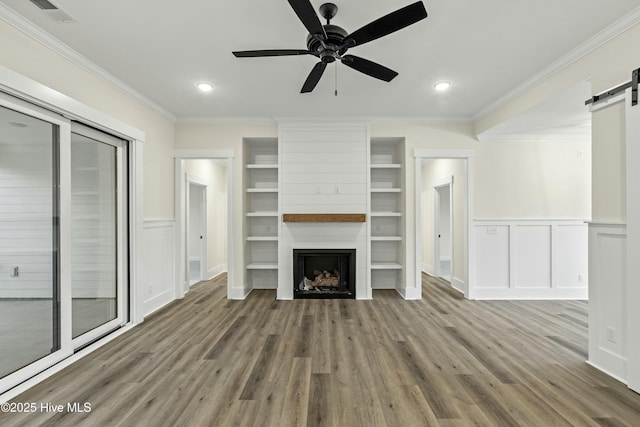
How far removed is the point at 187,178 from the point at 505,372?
489 cm

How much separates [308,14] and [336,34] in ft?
1.36

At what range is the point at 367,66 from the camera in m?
2.39

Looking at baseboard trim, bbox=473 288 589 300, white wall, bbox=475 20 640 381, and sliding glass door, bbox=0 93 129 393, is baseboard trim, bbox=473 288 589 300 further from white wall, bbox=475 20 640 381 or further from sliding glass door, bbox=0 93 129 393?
sliding glass door, bbox=0 93 129 393

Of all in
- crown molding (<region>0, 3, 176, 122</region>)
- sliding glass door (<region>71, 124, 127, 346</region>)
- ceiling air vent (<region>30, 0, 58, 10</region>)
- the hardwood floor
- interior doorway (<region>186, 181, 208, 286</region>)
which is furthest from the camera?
interior doorway (<region>186, 181, 208, 286</region>)

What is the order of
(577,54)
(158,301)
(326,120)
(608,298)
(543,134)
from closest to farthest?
(608,298), (577,54), (158,301), (543,134), (326,120)

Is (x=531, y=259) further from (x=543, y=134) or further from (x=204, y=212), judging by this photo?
(x=204, y=212)

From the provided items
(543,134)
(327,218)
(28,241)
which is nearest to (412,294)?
(327,218)

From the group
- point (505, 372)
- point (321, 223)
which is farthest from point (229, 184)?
point (505, 372)

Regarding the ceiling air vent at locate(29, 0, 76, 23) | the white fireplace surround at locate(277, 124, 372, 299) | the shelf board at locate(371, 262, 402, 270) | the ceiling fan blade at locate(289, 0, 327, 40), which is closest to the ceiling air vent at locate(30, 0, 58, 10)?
the ceiling air vent at locate(29, 0, 76, 23)

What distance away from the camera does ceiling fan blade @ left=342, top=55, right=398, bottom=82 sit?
228cm

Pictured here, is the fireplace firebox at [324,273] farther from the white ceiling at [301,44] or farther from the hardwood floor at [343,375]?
the white ceiling at [301,44]

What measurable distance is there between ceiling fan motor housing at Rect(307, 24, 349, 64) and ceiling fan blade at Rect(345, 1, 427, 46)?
0.33 ft

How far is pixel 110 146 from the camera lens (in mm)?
3357

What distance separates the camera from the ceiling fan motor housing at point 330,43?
82.7 inches
